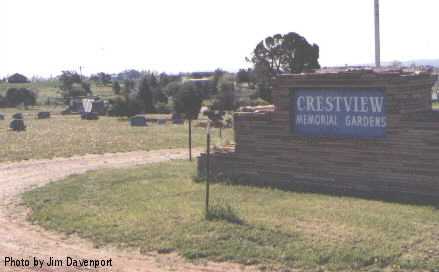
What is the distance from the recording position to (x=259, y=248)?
9766 mm

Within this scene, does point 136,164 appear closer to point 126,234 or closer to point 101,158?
point 101,158

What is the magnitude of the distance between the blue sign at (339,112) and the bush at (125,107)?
44.0 metres

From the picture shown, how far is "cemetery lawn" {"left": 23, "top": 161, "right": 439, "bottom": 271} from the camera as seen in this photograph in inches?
364

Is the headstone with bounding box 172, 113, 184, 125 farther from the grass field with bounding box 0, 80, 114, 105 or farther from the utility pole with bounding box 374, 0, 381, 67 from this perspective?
the grass field with bounding box 0, 80, 114, 105

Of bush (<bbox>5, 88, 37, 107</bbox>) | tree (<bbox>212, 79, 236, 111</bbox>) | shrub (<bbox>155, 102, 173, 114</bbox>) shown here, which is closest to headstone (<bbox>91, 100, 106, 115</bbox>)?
shrub (<bbox>155, 102, 173, 114</bbox>)

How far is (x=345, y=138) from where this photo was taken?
47.0 feet

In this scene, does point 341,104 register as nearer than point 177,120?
Yes

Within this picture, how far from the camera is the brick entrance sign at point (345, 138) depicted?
1338 cm

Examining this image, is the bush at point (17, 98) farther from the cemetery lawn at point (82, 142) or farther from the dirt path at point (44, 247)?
the dirt path at point (44, 247)

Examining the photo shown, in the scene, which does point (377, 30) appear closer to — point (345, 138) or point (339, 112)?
point (339, 112)

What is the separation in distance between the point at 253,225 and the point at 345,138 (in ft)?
13.8

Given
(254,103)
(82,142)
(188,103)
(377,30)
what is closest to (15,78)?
(188,103)

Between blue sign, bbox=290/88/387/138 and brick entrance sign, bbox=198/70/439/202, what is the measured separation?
21 millimetres

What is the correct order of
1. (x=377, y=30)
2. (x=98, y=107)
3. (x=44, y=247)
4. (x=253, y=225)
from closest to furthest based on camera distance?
(x=44, y=247) → (x=253, y=225) → (x=377, y=30) → (x=98, y=107)
